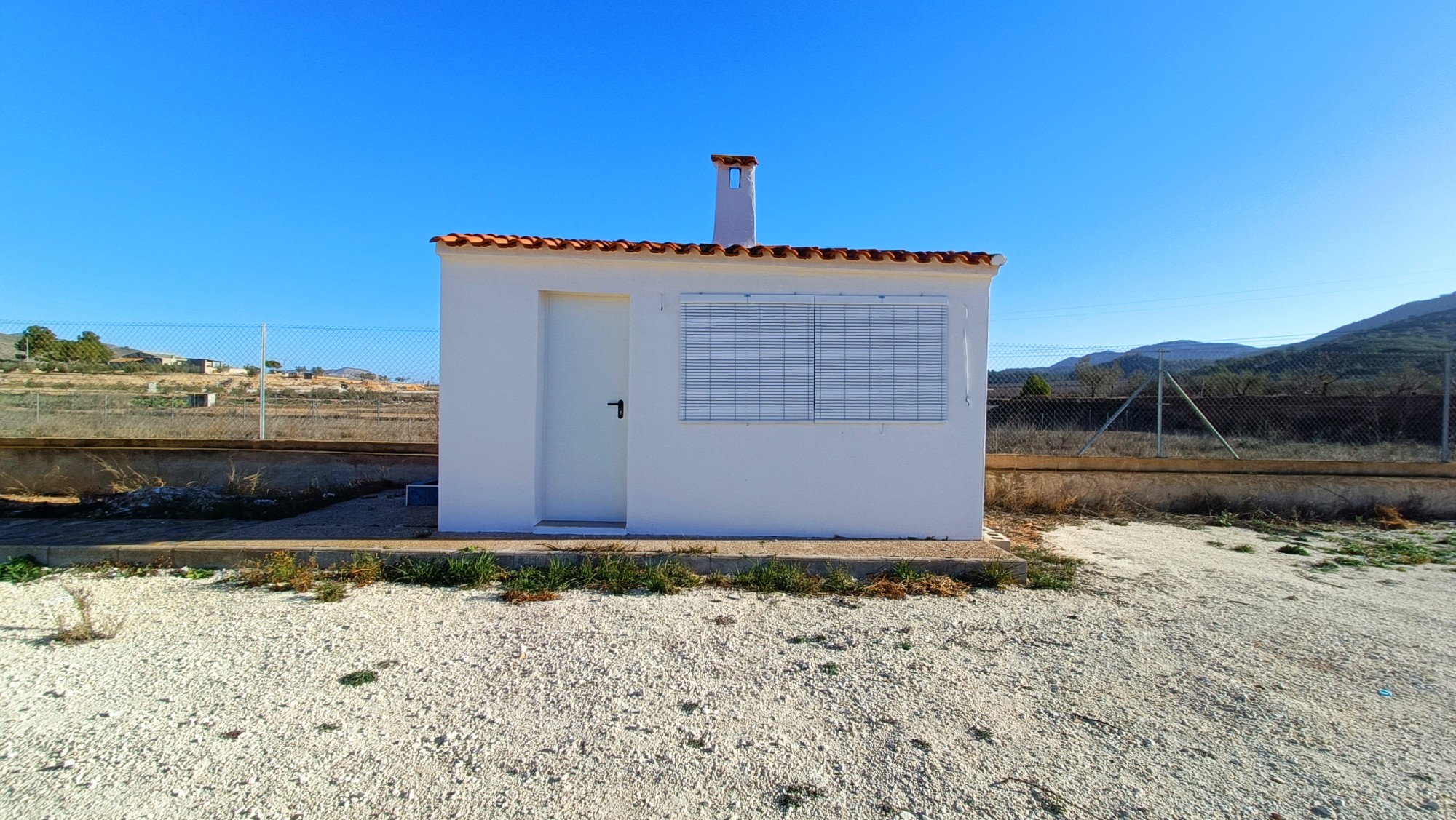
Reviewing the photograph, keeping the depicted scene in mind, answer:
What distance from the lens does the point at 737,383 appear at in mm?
5781

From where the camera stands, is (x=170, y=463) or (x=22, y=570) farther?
(x=170, y=463)

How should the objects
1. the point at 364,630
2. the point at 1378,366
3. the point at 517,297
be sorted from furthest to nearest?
the point at 1378,366 → the point at 517,297 → the point at 364,630

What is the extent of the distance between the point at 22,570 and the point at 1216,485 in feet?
38.2

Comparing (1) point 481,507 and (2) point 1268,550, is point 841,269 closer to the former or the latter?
(1) point 481,507

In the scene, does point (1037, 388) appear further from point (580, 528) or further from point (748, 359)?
point (580, 528)

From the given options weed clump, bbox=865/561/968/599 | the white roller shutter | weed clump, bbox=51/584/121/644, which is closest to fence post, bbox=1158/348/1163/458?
weed clump, bbox=865/561/968/599

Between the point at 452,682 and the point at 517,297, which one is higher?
the point at 517,297

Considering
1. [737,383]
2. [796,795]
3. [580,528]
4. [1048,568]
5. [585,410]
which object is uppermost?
[737,383]

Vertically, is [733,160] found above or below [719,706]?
above

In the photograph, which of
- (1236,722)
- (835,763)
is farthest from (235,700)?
(1236,722)

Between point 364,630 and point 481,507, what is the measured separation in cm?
196

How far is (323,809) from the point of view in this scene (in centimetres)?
222

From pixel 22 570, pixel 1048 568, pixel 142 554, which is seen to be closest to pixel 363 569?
pixel 142 554

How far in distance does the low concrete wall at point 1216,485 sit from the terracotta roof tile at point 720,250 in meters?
3.25
